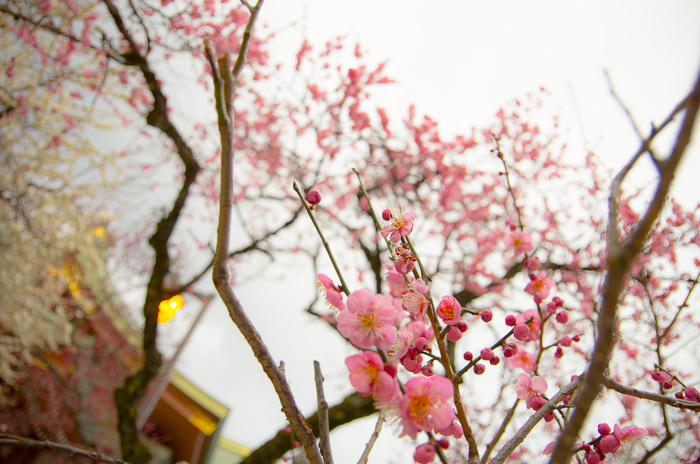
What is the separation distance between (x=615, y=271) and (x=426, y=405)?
0.67 metres

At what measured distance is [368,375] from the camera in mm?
961

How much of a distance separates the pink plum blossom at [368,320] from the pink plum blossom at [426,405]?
0.14 meters

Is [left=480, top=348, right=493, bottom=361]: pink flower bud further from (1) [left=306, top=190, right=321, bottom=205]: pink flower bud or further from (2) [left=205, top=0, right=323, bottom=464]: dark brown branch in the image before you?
(1) [left=306, top=190, right=321, bottom=205]: pink flower bud

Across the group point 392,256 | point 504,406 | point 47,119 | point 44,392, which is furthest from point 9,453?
point 392,256

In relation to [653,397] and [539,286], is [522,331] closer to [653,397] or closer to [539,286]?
[653,397]

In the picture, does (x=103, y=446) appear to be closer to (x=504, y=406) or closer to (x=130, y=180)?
(x=130, y=180)

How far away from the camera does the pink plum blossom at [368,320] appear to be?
1.00 metres

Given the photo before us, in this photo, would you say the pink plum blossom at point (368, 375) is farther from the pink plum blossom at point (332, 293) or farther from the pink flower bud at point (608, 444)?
the pink flower bud at point (608, 444)

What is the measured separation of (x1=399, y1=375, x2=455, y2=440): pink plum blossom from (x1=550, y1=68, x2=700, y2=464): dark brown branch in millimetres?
413

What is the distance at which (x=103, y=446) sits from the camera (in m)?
7.60

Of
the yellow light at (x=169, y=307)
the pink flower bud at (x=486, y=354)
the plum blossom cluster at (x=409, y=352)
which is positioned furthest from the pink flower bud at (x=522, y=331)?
the yellow light at (x=169, y=307)

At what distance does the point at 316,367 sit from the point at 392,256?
1.47ft

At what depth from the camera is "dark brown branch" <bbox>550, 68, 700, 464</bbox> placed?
470 mm

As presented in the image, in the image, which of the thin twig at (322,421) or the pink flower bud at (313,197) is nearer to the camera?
the thin twig at (322,421)
